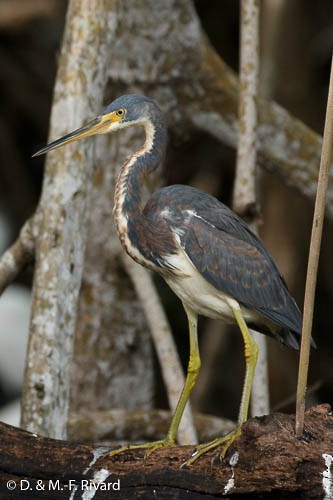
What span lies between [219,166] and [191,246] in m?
4.32

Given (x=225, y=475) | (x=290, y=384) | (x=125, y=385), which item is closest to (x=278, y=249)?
(x=290, y=384)

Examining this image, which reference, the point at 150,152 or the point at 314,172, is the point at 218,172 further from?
the point at 150,152

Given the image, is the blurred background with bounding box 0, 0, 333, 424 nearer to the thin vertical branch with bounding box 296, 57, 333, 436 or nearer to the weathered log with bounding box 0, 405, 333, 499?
the weathered log with bounding box 0, 405, 333, 499

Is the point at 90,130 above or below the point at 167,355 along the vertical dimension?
above

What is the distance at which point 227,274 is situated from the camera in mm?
4039

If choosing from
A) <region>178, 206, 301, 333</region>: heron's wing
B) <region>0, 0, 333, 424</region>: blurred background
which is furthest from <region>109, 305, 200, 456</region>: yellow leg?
<region>0, 0, 333, 424</region>: blurred background

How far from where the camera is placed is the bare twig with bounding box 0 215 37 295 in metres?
4.56

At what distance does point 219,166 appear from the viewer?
27.1 ft

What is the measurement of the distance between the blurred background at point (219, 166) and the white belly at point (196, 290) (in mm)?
2818

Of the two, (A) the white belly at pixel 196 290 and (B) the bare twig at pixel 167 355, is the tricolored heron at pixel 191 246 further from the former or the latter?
(B) the bare twig at pixel 167 355

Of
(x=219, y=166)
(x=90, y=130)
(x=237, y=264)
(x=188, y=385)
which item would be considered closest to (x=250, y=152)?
(x=237, y=264)

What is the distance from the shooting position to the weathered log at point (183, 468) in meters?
3.12

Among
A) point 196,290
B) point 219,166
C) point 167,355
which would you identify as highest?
point 219,166

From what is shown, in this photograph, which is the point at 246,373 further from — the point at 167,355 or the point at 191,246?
the point at 167,355
